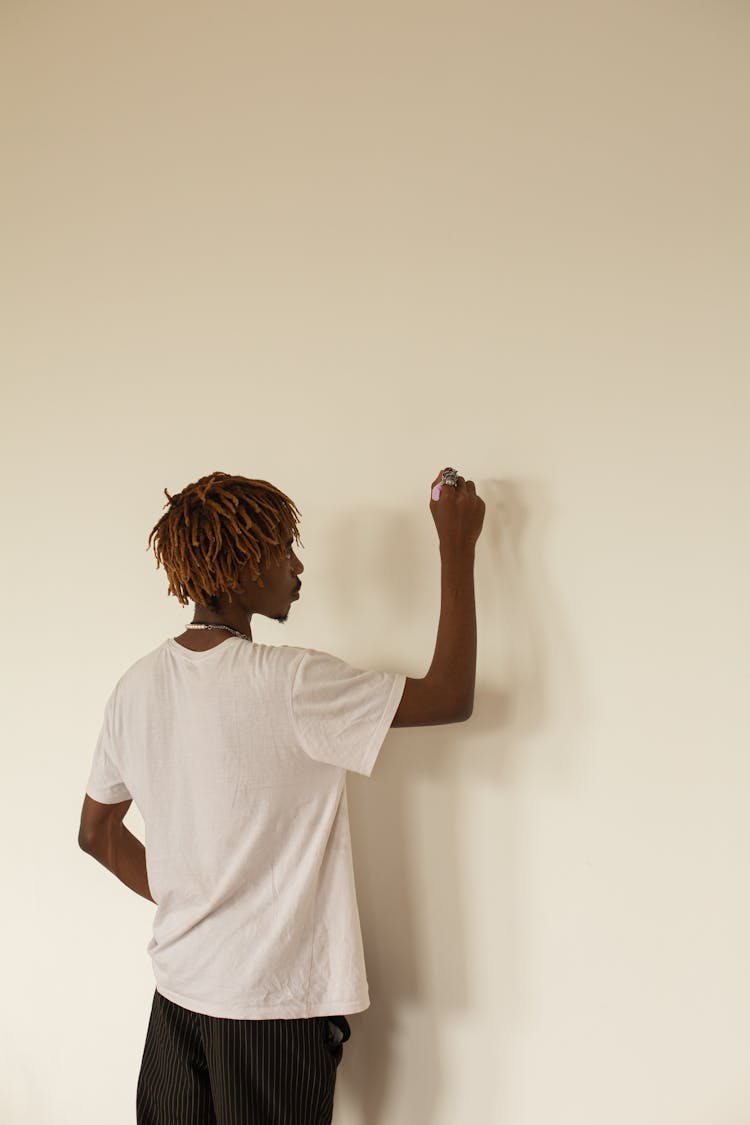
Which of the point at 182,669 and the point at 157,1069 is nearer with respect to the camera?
the point at 182,669

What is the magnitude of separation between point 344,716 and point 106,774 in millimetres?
465

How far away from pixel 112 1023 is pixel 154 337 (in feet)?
4.38

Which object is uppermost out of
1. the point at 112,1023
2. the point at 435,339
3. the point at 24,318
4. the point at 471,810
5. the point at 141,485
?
the point at 24,318

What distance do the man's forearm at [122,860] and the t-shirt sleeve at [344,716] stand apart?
1.67ft

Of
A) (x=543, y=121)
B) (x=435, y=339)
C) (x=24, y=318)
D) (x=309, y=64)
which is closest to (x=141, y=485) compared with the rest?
(x=24, y=318)

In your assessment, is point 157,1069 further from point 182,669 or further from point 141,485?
point 141,485

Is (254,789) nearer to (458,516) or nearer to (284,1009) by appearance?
(284,1009)

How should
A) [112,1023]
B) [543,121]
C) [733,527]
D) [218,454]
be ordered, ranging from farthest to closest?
[112,1023]
[218,454]
[543,121]
[733,527]

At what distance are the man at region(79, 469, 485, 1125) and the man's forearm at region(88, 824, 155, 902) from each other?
0.19 m

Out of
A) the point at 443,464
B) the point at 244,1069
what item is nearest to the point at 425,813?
the point at 244,1069

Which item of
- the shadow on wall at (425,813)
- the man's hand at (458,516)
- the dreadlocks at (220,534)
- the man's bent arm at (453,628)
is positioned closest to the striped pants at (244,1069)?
the shadow on wall at (425,813)

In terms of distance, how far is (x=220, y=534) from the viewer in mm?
1372

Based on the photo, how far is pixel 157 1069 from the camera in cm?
151

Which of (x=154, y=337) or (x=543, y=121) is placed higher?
(x=543, y=121)
